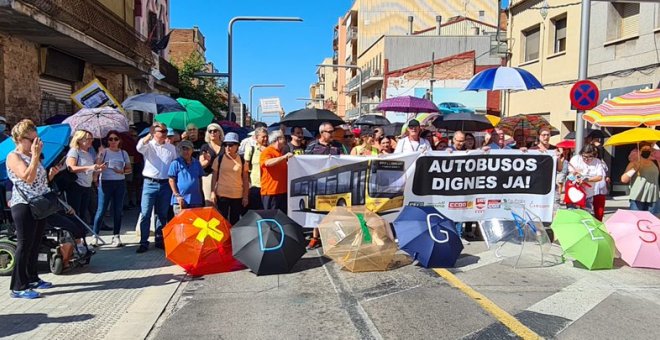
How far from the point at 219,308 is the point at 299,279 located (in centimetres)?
130

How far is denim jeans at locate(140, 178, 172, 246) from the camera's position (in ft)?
25.2

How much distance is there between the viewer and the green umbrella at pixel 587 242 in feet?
22.3

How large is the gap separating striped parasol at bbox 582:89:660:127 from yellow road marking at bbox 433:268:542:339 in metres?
4.88

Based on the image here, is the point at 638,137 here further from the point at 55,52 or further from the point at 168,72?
the point at 168,72

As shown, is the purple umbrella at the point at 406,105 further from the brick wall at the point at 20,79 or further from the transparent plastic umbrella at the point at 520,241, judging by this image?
the brick wall at the point at 20,79

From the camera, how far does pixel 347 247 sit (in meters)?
6.61

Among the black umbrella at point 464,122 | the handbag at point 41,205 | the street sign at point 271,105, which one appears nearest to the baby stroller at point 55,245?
the handbag at point 41,205

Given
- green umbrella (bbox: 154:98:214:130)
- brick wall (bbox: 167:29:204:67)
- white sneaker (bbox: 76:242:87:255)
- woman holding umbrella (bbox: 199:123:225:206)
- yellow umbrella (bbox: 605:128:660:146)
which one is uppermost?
brick wall (bbox: 167:29:204:67)

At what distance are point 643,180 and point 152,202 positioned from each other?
7.64 meters

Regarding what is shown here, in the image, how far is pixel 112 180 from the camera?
8.24 meters

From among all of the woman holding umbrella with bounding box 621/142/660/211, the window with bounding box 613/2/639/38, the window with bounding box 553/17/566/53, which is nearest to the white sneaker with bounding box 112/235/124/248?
the woman holding umbrella with bounding box 621/142/660/211

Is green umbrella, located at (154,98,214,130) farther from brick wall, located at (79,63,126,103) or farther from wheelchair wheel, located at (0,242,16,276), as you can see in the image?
brick wall, located at (79,63,126,103)

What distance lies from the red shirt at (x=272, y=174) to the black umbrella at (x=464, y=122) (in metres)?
5.42

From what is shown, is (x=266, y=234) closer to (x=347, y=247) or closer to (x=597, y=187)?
(x=347, y=247)
